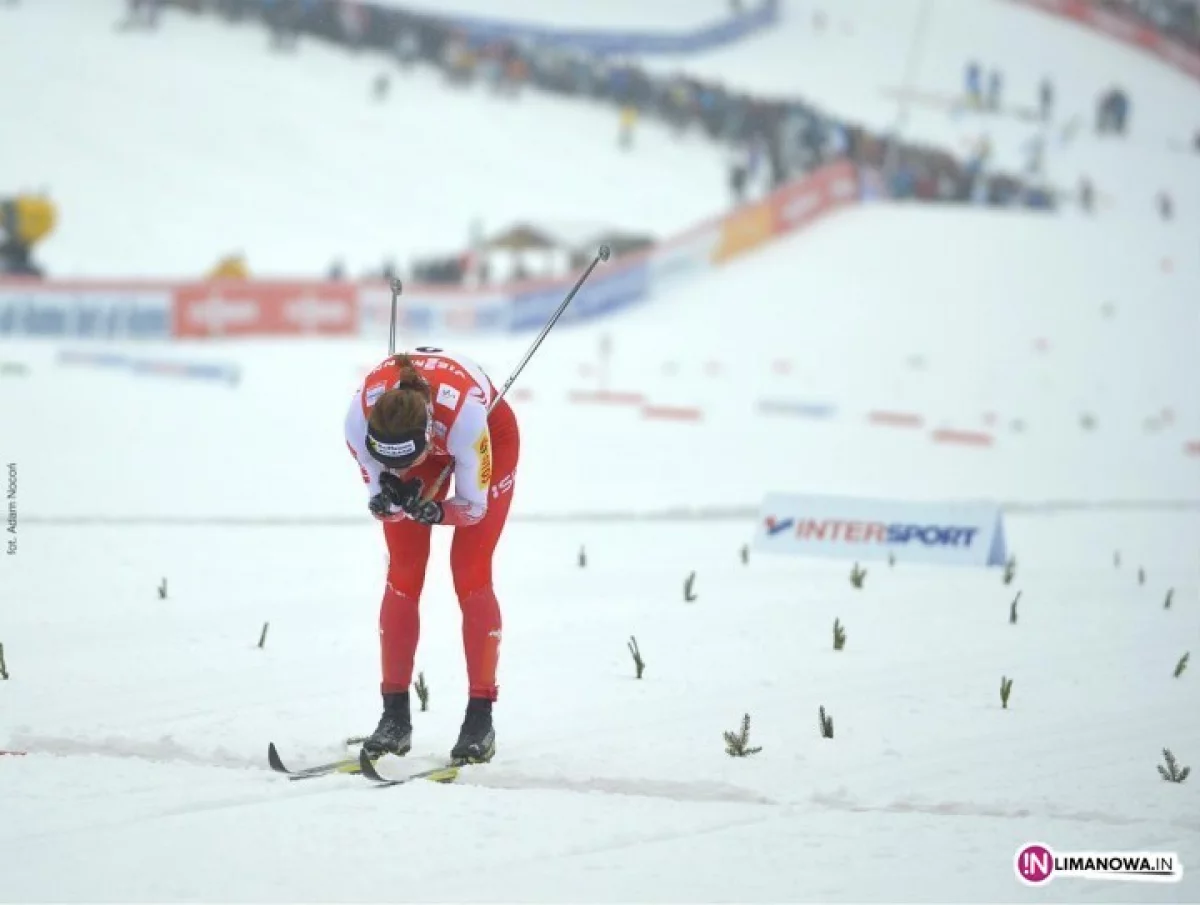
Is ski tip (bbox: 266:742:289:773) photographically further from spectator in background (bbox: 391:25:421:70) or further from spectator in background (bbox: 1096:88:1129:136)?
spectator in background (bbox: 1096:88:1129:136)

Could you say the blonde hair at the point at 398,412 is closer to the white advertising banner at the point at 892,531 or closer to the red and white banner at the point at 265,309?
the white advertising banner at the point at 892,531

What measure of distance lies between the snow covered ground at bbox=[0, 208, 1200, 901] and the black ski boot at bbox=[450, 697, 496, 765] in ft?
0.32

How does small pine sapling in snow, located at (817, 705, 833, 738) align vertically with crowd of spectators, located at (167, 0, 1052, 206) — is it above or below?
below

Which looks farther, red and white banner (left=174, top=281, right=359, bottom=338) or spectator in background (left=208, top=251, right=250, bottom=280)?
spectator in background (left=208, top=251, right=250, bottom=280)

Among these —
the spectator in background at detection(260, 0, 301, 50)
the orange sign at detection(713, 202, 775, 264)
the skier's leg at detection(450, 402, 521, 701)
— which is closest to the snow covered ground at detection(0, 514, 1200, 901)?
the skier's leg at detection(450, 402, 521, 701)

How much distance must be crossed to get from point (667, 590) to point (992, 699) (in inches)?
110

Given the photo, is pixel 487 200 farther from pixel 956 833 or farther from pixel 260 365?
pixel 956 833

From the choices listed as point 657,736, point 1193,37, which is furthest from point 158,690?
point 1193,37

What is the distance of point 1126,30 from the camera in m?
50.7

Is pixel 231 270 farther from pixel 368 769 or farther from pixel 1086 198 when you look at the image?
pixel 368 769

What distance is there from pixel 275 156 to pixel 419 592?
29.7 metres

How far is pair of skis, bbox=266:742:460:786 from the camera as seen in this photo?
18.6 feet

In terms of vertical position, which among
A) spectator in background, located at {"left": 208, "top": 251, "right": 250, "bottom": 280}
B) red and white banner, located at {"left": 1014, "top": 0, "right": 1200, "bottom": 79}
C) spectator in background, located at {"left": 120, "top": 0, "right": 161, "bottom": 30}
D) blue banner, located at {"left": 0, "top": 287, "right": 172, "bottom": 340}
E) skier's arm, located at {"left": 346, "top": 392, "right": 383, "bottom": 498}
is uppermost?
red and white banner, located at {"left": 1014, "top": 0, "right": 1200, "bottom": 79}

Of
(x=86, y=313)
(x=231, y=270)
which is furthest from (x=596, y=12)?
(x=86, y=313)
